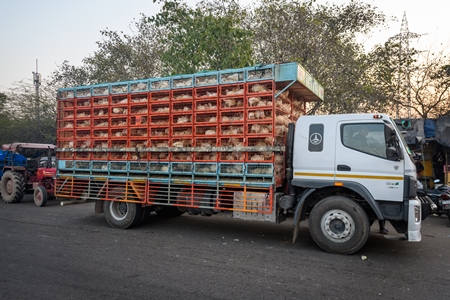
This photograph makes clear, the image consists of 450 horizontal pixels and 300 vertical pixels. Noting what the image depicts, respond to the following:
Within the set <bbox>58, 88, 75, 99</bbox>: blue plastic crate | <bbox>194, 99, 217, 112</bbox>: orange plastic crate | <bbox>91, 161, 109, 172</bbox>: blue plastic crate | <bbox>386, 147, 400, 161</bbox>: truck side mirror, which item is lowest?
<bbox>91, 161, 109, 172</bbox>: blue plastic crate

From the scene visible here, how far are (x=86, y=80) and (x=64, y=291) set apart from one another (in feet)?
70.5

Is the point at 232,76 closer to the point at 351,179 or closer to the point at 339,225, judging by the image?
the point at 351,179

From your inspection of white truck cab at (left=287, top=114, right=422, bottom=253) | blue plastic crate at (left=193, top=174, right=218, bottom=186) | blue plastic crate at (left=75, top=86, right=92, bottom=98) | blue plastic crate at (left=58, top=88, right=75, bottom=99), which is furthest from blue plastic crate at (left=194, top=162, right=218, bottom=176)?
blue plastic crate at (left=58, top=88, right=75, bottom=99)

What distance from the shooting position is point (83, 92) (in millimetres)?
8492

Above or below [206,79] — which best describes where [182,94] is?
below

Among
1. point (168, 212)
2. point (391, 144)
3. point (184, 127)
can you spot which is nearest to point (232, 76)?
point (184, 127)

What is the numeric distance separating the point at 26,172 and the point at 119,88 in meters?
7.63

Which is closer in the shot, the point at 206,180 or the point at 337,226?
the point at 337,226

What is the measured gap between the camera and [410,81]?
50.2 feet

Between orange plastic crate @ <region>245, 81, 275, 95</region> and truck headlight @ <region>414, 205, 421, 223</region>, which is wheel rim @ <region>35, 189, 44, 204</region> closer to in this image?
orange plastic crate @ <region>245, 81, 275, 95</region>

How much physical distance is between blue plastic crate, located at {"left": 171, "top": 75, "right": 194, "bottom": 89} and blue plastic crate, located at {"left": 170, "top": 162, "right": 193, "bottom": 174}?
160 centimetres

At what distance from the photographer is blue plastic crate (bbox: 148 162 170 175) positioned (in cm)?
738

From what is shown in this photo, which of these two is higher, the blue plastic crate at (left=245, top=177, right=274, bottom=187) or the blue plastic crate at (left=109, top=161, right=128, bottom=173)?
the blue plastic crate at (left=109, top=161, right=128, bottom=173)

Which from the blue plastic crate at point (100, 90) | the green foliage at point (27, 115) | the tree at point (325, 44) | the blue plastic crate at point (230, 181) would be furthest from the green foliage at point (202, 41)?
the green foliage at point (27, 115)
